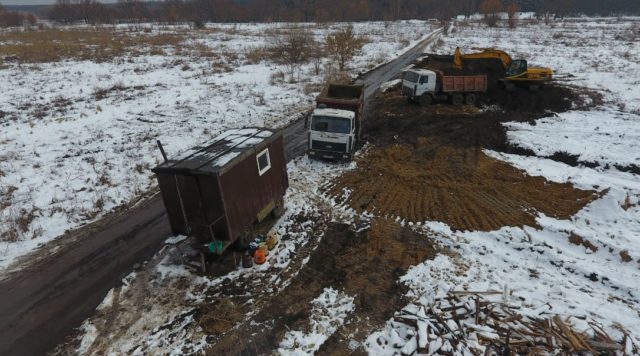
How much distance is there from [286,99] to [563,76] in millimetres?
24250

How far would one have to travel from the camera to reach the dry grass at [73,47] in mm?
39594

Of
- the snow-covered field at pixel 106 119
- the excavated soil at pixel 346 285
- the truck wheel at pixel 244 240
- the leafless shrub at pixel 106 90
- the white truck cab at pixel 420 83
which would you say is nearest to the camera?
the excavated soil at pixel 346 285

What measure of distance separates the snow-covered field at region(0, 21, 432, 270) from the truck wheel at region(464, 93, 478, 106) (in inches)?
427

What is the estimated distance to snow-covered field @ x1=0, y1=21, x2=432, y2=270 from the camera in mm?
13109

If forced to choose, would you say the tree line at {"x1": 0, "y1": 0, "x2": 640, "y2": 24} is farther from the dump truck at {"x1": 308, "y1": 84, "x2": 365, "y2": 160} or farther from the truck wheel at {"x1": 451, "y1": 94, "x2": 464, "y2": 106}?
the dump truck at {"x1": 308, "y1": 84, "x2": 365, "y2": 160}

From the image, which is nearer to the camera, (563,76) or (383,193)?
(383,193)

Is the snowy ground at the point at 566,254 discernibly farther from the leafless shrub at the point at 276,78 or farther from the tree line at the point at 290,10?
the tree line at the point at 290,10

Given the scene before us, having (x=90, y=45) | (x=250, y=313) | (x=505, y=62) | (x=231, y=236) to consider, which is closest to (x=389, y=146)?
(x=231, y=236)

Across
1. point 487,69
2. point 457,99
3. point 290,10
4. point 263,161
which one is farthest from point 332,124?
point 290,10

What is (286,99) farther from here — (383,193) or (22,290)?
(22,290)

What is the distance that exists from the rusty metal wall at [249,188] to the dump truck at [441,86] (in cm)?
1439

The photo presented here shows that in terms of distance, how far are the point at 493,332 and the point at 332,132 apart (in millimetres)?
10254

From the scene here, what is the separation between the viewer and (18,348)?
7.66 metres

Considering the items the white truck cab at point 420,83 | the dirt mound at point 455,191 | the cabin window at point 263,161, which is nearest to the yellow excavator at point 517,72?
the white truck cab at point 420,83
